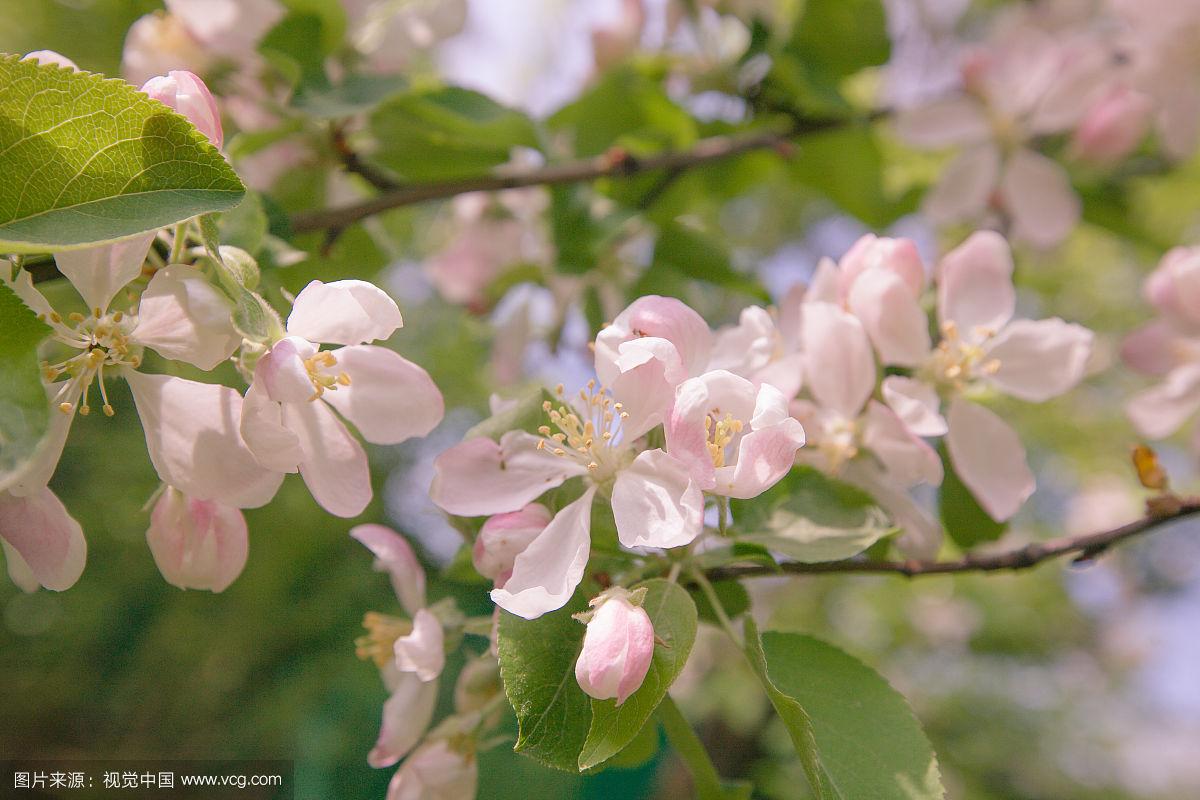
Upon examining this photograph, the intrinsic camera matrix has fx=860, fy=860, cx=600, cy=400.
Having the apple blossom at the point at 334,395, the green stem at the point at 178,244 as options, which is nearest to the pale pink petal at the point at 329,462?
the apple blossom at the point at 334,395

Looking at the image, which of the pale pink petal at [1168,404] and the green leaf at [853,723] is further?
the pale pink petal at [1168,404]

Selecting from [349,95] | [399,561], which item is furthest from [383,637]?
[349,95]

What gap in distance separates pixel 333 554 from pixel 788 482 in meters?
2.08

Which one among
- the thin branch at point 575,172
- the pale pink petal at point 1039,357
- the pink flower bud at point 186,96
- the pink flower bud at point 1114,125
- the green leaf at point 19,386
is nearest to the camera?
the green leaf at point 19,386

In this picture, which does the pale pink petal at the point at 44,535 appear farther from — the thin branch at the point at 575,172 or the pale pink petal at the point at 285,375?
the thin branch at the point at 575,172

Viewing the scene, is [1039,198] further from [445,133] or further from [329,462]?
A: [329,462]

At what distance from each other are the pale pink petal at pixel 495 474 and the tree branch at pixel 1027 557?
184 millimetres

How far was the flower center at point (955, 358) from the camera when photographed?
26.5 inches

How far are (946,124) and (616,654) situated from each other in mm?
961

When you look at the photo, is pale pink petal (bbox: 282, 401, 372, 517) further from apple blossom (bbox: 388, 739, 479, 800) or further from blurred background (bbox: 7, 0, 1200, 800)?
blurred background (bbox: 7, 0, 1200, 800)

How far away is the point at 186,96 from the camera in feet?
1.54

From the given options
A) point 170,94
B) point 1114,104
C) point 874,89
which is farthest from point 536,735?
point 874,89

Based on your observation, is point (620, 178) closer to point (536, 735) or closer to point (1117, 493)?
point (536, 735)

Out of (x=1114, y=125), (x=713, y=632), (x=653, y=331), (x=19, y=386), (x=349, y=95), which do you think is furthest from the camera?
(x=713, y=632)
